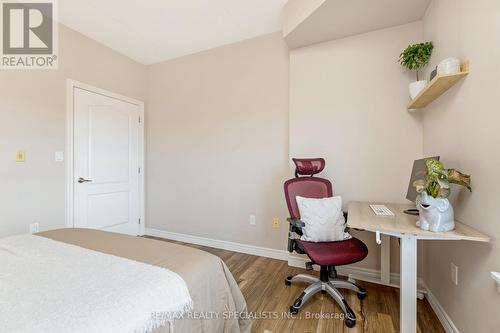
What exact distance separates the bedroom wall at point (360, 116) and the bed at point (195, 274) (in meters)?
1.59

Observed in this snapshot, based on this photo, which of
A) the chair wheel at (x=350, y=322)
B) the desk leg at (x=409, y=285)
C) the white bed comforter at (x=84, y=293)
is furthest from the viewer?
the chair wheel at (x=350, y=322)

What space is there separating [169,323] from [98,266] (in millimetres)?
446

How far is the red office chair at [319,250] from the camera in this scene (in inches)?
66.6

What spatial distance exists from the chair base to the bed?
0.53m

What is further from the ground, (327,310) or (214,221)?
(214,221)

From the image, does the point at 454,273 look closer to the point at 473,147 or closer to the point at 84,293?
→ the point at 473,147

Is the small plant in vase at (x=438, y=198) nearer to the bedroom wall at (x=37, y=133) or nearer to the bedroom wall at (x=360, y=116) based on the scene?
the bedroom wall at (x=360, y=116)

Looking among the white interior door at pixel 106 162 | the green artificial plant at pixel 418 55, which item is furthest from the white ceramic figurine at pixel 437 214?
the white interior door at pixel 106 162

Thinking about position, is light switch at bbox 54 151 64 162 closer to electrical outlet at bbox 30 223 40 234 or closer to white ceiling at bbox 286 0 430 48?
electrical outlet at bbox 30 223 40 234

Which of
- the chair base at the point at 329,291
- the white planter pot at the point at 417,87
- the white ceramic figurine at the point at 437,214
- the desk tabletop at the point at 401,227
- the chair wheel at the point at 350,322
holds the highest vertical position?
the white planter pot at the point at 417,87

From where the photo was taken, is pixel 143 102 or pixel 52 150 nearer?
pixel 52 150

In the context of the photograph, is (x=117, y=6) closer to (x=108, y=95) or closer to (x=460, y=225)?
(x=108, y=95)

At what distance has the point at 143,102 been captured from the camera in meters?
3.62

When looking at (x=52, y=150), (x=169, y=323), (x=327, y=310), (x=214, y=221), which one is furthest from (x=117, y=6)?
(x=327, y=310)
